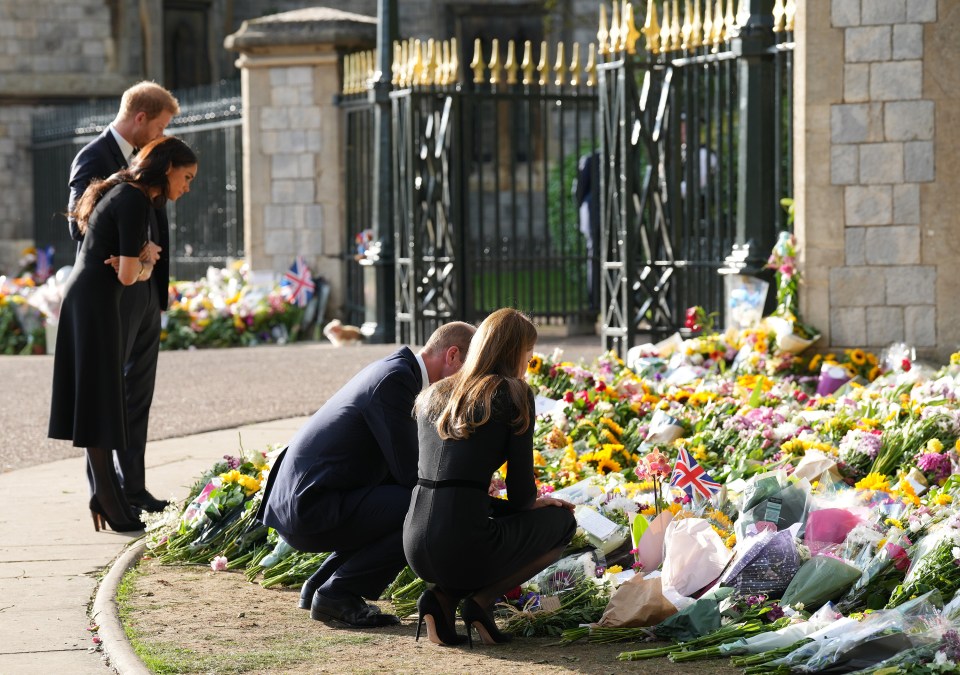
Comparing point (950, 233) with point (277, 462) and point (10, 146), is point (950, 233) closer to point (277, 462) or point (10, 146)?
point (277, 462)

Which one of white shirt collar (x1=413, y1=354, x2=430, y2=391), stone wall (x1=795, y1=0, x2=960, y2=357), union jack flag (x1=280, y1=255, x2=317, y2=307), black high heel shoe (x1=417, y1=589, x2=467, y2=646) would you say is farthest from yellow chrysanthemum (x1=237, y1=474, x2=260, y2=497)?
union jack flag (x1=280, y1=255, x2=317, y2=307)

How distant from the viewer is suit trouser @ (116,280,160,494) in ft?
22.5

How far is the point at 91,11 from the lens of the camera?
27188 mm

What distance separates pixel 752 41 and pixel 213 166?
8.65 metres

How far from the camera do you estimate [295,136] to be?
15430 millimetres

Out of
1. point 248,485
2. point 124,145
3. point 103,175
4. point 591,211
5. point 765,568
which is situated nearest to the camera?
point 765,568

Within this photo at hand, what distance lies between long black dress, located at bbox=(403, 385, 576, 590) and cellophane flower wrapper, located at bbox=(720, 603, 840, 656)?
66cm

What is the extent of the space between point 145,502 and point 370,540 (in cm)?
198

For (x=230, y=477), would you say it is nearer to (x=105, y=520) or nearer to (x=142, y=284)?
(x=105, y=520)

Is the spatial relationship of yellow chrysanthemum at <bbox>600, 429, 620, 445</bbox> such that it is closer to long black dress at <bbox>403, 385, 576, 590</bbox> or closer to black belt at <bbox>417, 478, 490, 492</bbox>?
long black dress at <bbox>403, 385, 576, 590</bbox>

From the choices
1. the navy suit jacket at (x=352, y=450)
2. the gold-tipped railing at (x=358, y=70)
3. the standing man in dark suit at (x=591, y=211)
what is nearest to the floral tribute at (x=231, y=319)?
the gold-tipped railing at (x=358, y=70)

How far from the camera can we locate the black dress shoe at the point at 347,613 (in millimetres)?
5145

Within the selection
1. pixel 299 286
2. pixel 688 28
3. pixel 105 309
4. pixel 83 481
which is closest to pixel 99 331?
pixel 105 309

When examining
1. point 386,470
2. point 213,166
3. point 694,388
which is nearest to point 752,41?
point 694,388
